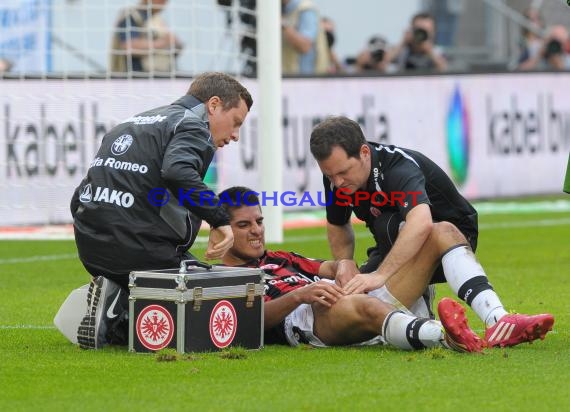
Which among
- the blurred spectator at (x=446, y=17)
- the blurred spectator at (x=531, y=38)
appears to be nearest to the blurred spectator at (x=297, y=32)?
the blurred spectator at (x=531, y=38)

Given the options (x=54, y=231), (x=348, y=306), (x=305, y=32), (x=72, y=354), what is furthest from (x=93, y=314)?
(x=305, y=32)

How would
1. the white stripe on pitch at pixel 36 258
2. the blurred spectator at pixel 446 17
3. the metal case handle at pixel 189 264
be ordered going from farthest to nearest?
the blurred spectator at pixel 446 17, the white stripe on pitch at pixel 36 258, the metal case handle at pixel 189 264

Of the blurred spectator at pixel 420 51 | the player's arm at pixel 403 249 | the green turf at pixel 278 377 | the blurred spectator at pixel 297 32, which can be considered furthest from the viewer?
the blurred spectator at pixel 420 51

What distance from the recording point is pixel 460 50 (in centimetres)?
2278

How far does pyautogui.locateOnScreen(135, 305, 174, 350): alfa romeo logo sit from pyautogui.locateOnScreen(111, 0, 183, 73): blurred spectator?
292 inches

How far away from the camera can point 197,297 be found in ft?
22.2

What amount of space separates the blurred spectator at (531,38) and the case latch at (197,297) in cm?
1518

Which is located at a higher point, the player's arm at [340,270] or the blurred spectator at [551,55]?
the blurred spectator at [551,55]

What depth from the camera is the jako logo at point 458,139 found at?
18.5 metres

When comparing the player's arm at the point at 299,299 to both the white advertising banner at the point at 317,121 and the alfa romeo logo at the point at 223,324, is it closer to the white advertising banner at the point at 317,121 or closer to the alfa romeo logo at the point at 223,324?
the alfa romeo logo at the point at 223,324

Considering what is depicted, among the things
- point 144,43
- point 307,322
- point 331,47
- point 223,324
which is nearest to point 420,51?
point 331,47

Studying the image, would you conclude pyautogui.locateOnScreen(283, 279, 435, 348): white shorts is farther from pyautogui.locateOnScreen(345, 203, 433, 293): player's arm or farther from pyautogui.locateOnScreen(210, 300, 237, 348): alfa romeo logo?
pyautogui.locateOnScreen(210, 300, 237, 348): alfa romeo logo

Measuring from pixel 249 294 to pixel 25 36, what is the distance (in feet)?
27.8

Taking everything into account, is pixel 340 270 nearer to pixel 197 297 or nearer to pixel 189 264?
pixel 189 264
